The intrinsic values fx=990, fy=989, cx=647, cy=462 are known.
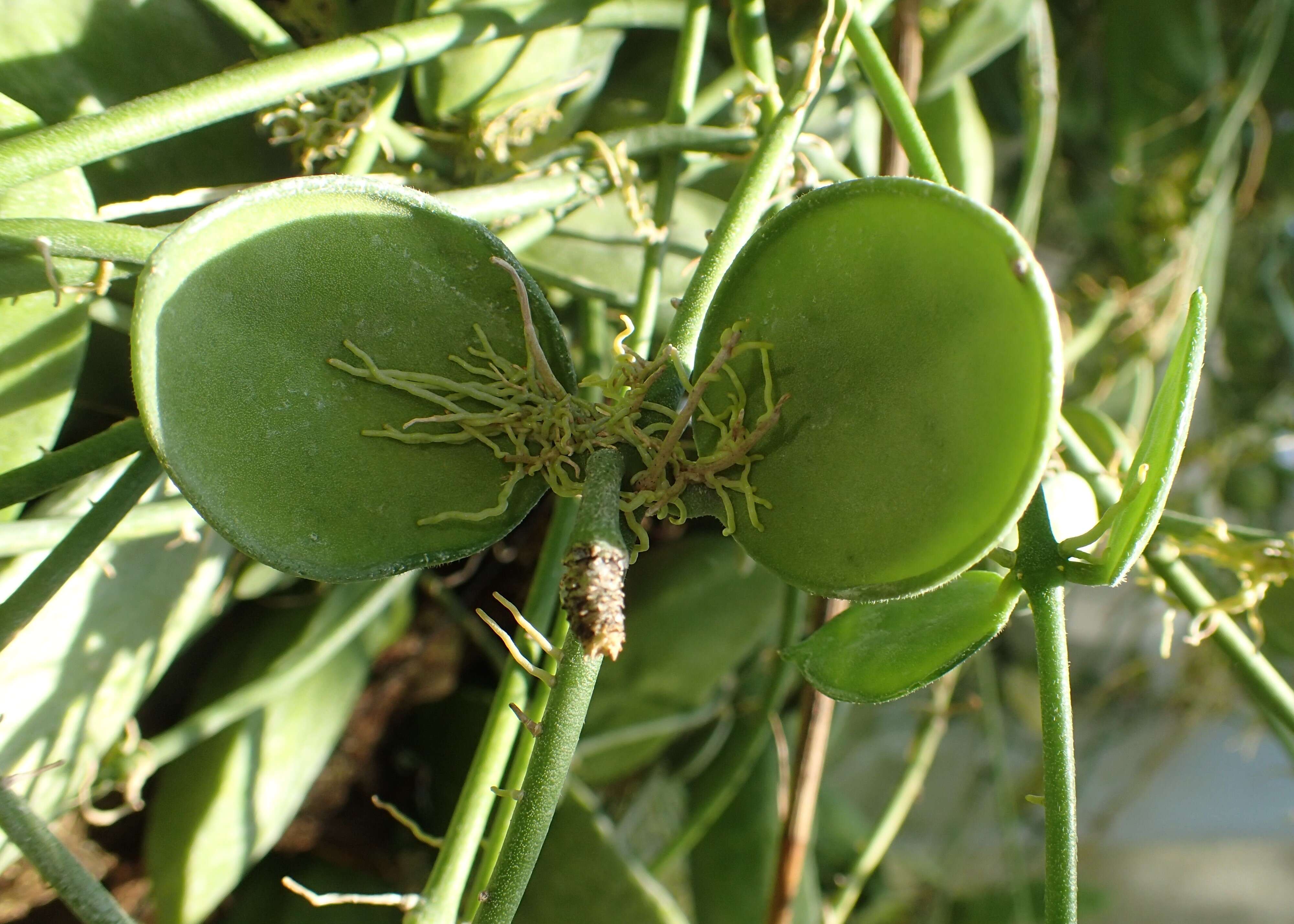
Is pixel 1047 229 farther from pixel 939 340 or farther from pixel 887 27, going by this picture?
pixel 939 340

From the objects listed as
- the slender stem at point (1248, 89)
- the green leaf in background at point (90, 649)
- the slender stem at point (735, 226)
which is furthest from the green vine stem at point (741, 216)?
the slender stem at point (1248, 89)

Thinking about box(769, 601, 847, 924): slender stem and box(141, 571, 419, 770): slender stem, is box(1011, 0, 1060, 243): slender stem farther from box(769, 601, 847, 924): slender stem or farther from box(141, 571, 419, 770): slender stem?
box(141, 571, 419, 770): slender stem

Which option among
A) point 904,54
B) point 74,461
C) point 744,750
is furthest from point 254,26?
point 744,750

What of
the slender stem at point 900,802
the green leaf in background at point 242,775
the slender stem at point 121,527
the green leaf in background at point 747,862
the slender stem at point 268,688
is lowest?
the green leaf in background at point 747,862

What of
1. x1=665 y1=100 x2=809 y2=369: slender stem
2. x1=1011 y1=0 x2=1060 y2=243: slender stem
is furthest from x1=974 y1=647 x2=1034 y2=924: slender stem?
x1=665 y1=100 x2=809 y2=369: slender stem

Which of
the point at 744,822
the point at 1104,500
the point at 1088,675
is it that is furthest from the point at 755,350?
the point at 1088,675

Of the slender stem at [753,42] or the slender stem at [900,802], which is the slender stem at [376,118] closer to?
the slender stem at [753,42]

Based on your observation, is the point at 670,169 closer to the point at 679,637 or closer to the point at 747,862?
the point at 679,637
